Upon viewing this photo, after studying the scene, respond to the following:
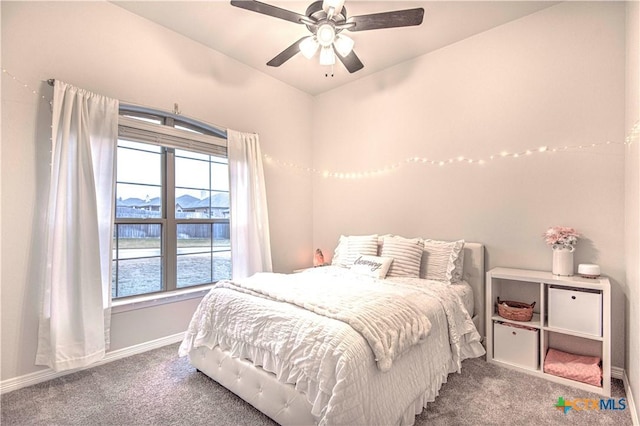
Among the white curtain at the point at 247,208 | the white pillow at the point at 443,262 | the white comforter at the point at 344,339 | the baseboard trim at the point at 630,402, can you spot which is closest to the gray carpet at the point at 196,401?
the baseboard trim at the point at 630,402

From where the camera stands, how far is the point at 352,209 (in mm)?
3812

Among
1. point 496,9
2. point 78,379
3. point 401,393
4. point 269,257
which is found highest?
point 496,9

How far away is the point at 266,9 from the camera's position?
198 centimetres

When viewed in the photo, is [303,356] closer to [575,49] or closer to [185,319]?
[185,319]

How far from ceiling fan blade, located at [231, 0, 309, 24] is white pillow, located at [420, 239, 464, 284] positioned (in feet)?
7.15

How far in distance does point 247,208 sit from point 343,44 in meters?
1.85

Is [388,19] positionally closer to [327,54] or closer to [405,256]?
[327,54]

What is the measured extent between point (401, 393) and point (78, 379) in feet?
7.52

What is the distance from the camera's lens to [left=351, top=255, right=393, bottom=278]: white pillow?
2691mm

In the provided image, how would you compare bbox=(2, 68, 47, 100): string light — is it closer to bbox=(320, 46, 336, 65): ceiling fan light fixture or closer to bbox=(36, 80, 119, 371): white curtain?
bbox=(36, 80, 119, 371): white curtain

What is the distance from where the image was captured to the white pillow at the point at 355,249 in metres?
3.09

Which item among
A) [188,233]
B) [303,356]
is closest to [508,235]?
[303,356]

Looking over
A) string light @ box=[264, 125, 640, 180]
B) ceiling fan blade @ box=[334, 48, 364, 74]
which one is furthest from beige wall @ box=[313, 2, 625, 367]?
ceiling fan blade @ box=[334, 48, 364, 74]

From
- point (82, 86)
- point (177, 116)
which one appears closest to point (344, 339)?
point (177, 116)
